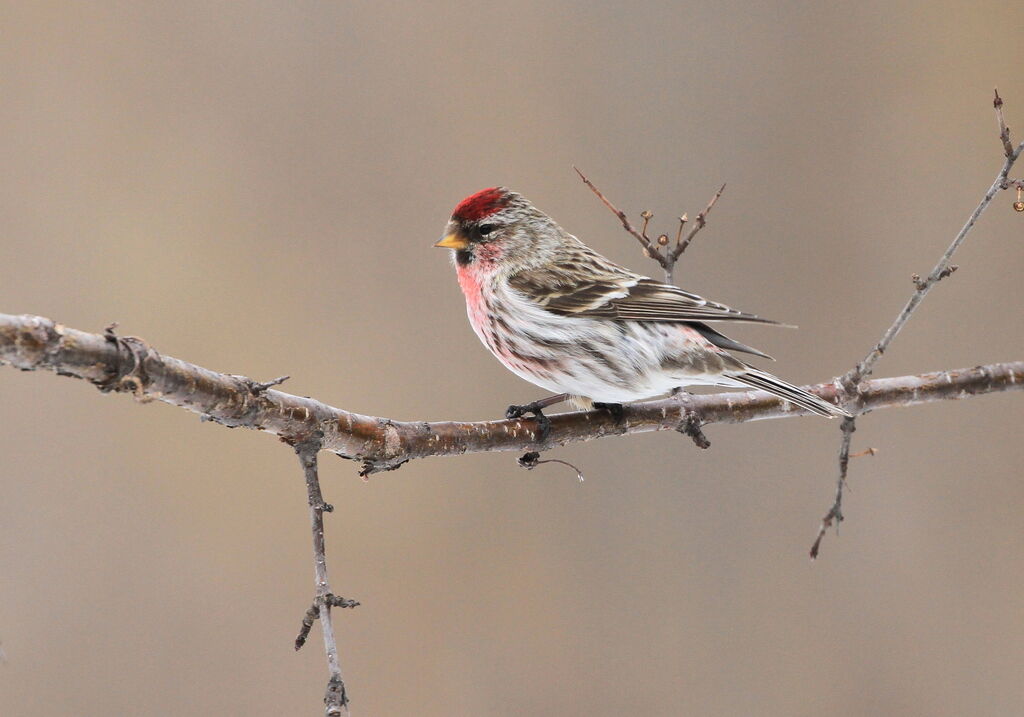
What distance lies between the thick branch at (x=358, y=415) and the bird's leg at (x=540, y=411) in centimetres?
1

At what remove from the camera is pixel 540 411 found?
185 cm

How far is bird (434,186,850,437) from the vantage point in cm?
187

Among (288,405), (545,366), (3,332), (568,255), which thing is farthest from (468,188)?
(3,332)

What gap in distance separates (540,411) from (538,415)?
4cm

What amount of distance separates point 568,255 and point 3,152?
71.6 inches

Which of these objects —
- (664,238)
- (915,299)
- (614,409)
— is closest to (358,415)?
(614,409)

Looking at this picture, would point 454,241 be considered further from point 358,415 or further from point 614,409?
point 358,415

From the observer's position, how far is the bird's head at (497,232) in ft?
6.85

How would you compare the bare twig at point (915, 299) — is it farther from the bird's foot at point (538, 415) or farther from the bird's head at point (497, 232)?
Result: the bird's head at point (497, 232)

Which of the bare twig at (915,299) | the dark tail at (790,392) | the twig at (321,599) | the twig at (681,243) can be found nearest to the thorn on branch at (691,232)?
the twig at (681,243)

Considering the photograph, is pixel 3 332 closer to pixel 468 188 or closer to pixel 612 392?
pixel 612 392

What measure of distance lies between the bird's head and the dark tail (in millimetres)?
534

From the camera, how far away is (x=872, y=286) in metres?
2.90

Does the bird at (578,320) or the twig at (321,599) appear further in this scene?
the bird at (578,320)
